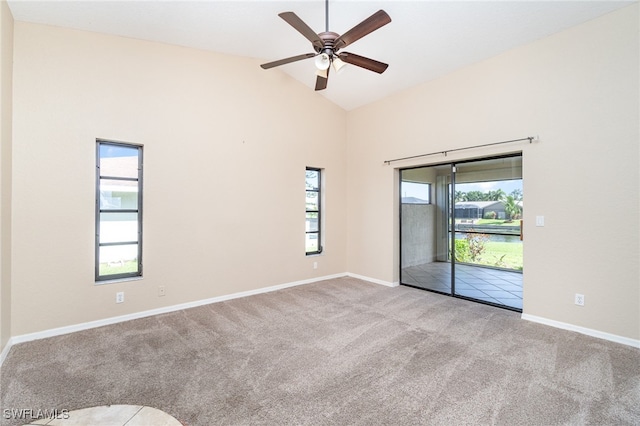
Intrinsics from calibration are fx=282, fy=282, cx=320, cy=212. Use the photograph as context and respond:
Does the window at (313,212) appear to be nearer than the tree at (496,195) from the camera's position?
No

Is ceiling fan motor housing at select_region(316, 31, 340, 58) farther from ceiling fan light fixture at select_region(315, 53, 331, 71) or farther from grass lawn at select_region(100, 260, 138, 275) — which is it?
grass lawn at select_region(100, 260, 138, 275)

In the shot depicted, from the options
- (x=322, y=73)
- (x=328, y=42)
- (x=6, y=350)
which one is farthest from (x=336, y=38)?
(x=6, y=350)

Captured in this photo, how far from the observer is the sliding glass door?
3881mm

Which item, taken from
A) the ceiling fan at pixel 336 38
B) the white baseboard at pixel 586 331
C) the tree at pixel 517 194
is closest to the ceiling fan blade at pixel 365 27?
the ceiling fan at pixel 336 38

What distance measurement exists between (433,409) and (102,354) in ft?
9.51

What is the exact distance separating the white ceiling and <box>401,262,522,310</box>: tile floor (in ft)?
9.94

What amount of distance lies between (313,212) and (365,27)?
3.48m

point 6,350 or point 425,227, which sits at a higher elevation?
point 425,227

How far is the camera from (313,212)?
5.48 metres

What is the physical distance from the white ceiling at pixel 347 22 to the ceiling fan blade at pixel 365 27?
82 centimetres

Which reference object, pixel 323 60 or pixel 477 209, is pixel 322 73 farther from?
pixel 477 209

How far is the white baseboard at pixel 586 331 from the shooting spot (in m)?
2.84

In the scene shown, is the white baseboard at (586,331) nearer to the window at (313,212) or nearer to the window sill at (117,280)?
the window at (313,212)

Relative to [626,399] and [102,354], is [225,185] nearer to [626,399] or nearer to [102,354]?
[102,354]
